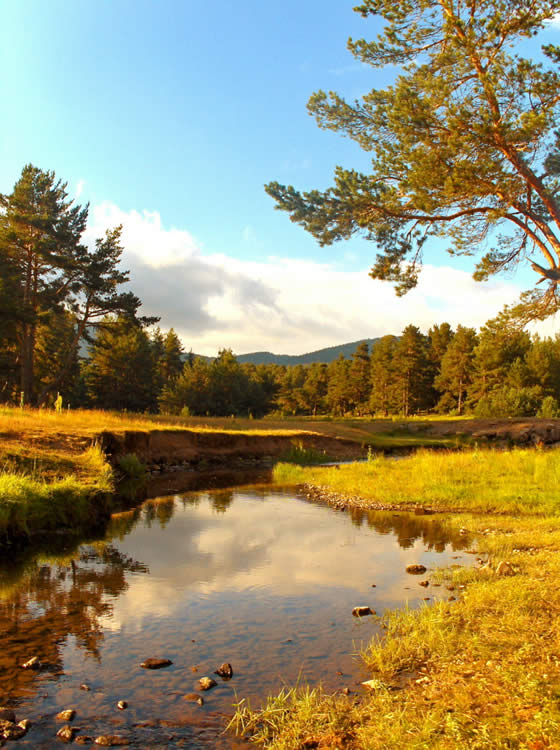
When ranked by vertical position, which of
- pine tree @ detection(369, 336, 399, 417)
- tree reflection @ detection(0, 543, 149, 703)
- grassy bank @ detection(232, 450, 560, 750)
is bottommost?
tree reflection @ detection(0, 543, 149, 703)

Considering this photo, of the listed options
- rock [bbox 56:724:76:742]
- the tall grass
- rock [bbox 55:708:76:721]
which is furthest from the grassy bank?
the tall grass

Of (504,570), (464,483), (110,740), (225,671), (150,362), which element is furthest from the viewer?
(150,362)

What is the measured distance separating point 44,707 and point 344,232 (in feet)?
49.2

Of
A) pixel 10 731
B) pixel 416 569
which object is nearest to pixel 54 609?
pixel 10 731

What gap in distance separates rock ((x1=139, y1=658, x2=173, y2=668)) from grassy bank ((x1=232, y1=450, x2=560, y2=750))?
3.88 ft

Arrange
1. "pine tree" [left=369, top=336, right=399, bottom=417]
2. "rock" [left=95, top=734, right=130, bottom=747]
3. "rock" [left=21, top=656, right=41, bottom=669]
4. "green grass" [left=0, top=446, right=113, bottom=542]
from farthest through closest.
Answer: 1. "pine tree" [left=369, top=336, right=399, bottom=417]
2. "green grass" [left=0, top=446, right=113, bottom=542]
3. "rock" [left=21, top=656, right=41, bottom=669]
4. "rock" [left=95, top=734, right=130, bottom=747]

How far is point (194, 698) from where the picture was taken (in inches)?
187

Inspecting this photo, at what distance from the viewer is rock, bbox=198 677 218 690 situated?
4.92m

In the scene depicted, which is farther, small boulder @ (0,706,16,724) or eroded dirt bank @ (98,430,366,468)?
eroded dirt bank @ (98,430,366,468)

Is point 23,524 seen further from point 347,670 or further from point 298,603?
point 347,670

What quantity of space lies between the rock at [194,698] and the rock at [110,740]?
747 millimetres

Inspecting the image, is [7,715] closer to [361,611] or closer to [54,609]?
[54,609]

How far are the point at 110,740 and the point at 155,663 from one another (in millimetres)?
1331

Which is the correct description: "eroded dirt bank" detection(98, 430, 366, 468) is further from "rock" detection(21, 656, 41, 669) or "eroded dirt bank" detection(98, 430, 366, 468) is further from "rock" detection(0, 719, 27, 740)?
"rock" detection(0, 719, 27, 740)
